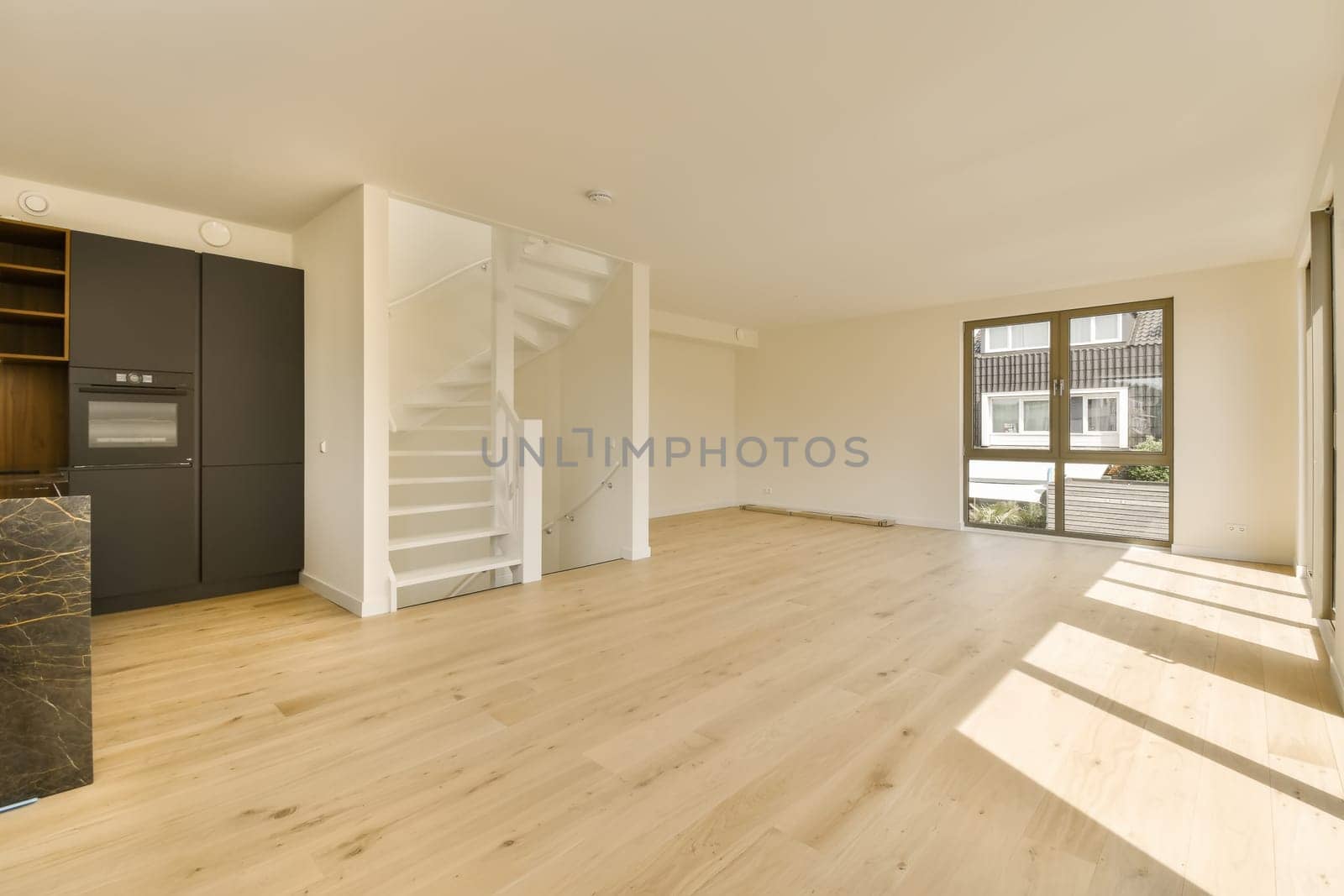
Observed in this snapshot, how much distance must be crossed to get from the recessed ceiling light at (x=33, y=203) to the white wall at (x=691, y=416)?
5.64 metres

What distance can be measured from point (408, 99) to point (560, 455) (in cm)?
407

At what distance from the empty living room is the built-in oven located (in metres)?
0.03

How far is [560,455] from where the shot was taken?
658 centimetres

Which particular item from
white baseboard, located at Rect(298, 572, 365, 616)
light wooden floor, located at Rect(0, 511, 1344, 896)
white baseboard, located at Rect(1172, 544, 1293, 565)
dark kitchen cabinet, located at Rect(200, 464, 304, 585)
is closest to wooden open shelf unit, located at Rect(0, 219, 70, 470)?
dark kitchen cabinet, located at Rect(200, 464, 304, 585)

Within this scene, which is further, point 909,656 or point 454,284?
point 454,284

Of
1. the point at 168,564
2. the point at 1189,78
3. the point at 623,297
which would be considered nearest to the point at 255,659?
the point at 168,564

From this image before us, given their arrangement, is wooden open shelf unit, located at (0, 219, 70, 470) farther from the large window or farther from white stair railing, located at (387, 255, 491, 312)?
the large window

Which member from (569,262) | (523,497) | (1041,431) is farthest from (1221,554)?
(569,262)

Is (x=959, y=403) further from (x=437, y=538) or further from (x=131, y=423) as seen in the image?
(x=131, y=423)

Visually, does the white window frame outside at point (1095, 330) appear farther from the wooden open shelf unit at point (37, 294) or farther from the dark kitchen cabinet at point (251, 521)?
the wooden open shelf unit at point (37, 294)

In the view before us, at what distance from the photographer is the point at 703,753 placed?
7.32ft

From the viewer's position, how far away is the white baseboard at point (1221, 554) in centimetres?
538

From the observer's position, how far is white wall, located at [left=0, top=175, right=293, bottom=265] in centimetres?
384

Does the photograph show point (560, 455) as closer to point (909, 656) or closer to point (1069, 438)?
point (909, 656)
